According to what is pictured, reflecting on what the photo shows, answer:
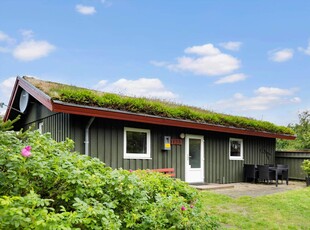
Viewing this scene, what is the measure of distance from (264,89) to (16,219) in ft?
56.1

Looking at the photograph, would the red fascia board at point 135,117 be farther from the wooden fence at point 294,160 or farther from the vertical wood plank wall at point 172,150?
the wooden fence at point 294,160

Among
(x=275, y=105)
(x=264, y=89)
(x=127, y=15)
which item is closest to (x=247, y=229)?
(x=127, y=15)

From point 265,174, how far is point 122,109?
6179mm

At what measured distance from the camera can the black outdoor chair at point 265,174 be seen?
10.9m

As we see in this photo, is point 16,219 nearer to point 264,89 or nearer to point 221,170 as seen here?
point 221,170

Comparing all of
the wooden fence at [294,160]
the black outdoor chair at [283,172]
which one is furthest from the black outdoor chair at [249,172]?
the wooden fence at [294,160]

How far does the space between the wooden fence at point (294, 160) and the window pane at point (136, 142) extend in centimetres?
773

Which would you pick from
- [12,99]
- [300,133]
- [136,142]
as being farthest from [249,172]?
[300,133]

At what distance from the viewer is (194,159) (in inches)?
410

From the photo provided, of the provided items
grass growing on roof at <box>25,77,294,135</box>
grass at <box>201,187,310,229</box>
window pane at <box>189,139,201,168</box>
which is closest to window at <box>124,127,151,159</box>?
grass growing on roof at <box>25,77,294,135</box>

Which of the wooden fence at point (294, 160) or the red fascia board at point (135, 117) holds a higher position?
the red fascia board at point (135, 117)

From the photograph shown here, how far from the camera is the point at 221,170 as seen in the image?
36.8 feet

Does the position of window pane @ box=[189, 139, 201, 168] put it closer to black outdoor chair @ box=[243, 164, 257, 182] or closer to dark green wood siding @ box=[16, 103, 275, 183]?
dark green wood siding @ box=[16, 103, 275, 183]

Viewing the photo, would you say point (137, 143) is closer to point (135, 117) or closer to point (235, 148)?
point (135, 117)
